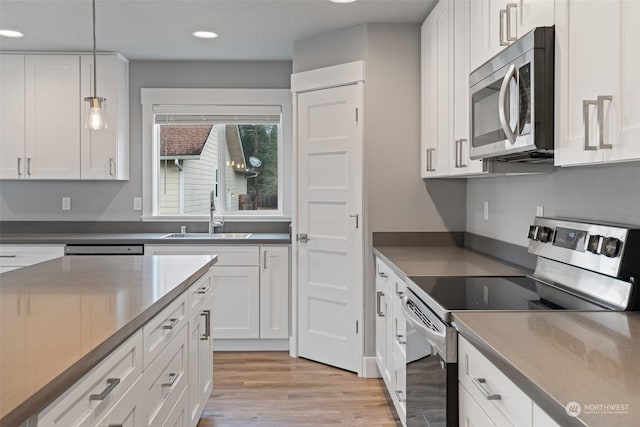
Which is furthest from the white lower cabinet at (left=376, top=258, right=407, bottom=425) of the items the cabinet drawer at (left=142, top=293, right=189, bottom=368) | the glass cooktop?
the cabinet drawer at (left=142, top=293, right=189, bottom=368)

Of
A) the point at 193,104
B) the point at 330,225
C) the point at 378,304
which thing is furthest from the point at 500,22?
the point at 193,104

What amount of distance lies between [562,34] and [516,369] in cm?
104

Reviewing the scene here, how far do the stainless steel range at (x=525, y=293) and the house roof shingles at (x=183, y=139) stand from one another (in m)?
3.05

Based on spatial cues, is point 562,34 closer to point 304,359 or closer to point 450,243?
point 450,243

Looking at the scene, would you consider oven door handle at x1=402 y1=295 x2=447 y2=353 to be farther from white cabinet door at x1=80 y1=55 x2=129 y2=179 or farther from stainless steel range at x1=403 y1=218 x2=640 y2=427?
white cabinet door at x1=80 y1=55 x2=129 y2=179

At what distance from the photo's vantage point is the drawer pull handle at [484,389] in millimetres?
1298

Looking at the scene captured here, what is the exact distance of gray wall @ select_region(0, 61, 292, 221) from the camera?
4.64 meters

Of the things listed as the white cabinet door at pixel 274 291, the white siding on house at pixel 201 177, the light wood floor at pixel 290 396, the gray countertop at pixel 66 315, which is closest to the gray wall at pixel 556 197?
the light wood floor at pixel 290 396

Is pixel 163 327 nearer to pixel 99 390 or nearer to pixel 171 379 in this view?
pixel 171 379

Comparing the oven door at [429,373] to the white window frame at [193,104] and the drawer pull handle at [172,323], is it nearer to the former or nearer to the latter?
the drawer pull handle at [172,323]

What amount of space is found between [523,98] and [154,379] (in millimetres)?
1543

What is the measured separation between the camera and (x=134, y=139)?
4.64m

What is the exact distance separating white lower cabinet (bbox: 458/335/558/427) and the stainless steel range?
0.07 m

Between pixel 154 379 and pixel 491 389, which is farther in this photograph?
pixel 154 379
